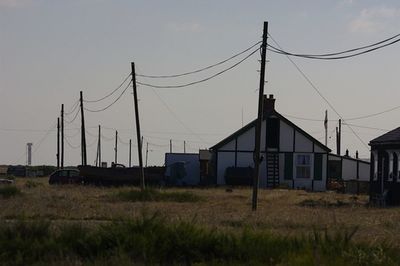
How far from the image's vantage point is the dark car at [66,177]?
5641 cm

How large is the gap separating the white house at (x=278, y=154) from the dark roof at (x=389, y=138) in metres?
19.8

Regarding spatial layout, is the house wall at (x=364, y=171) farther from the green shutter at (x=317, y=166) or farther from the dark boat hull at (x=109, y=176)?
the dark boat hull at (x=109, y=176)

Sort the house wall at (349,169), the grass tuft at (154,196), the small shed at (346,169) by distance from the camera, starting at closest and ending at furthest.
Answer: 1. the grass tuft at (154,196)
2. the small shed at (346,169)
3. the house wall at (349,169)

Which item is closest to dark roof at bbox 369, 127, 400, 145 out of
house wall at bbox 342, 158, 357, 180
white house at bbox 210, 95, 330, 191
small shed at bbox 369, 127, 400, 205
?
small shed at bbox 369, 127, 400, 205

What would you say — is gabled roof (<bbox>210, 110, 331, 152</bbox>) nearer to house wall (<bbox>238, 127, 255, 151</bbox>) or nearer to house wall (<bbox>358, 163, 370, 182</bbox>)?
house wall (<bbox>238, 127, 255, 151</bbox>)

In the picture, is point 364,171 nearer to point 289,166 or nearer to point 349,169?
point 349,169

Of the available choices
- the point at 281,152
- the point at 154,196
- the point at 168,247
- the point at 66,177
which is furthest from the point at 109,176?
the point at 168,247

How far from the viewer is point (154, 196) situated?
123ft

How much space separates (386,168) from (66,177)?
26379 millimetres

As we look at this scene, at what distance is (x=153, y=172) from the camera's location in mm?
57156

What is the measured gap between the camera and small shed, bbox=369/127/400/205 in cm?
3719

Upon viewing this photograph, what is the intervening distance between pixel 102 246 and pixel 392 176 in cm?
2569

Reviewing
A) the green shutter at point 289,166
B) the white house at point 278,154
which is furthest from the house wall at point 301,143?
the green shutter at point 289,166

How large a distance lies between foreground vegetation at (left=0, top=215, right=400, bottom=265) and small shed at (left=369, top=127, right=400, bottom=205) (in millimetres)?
22799
